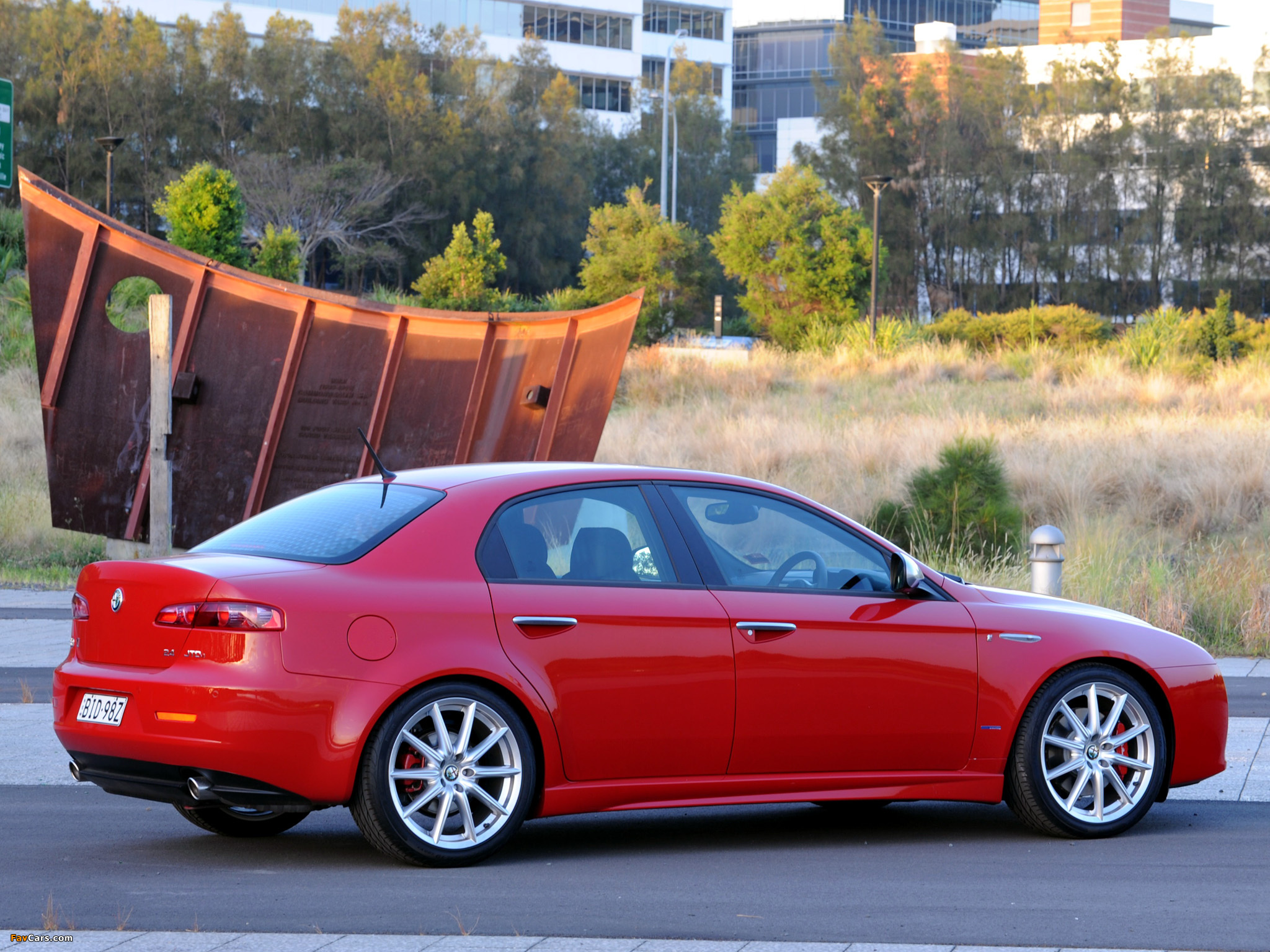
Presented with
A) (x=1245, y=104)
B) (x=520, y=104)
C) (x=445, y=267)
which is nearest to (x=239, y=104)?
(x=520, y=104)

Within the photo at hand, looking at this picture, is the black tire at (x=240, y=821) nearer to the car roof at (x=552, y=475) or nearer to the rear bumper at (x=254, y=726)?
the rear bumper at (x=254, y=726)

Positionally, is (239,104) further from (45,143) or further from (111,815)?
(111,815)

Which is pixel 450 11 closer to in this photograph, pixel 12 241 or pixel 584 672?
pixel 12 241

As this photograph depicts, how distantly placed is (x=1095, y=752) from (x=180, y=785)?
3.36 meters

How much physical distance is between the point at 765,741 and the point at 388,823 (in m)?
1.37

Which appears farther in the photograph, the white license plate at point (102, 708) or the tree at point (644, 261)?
the tree at point (644, 261)

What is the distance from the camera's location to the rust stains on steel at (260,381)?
14805mm

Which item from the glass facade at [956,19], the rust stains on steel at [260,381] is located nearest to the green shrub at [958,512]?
the rust stains on steel at [260,381]

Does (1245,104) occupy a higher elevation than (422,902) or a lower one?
higher

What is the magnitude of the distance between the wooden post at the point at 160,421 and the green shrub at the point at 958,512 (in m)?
6.91

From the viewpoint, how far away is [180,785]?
17.8 ft

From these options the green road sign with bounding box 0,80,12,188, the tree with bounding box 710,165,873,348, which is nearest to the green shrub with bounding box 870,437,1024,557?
the green road sign with bounding box 0,80,12,188

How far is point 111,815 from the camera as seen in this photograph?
6.86m

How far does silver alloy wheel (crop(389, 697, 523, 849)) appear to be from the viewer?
549 cm
